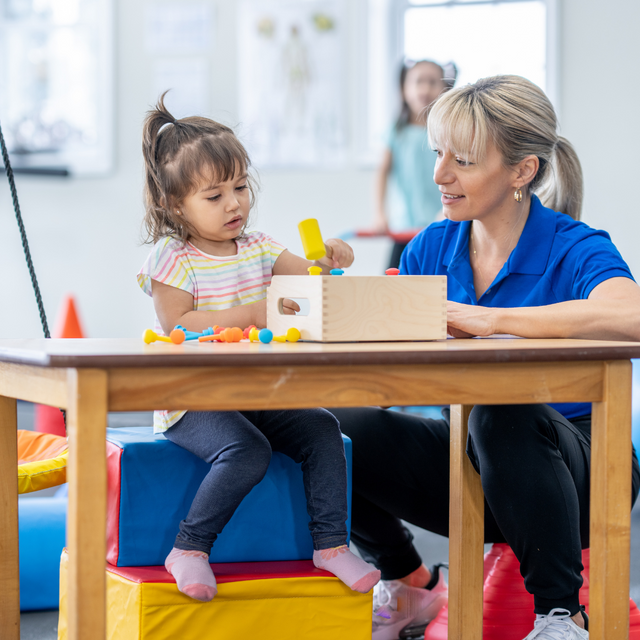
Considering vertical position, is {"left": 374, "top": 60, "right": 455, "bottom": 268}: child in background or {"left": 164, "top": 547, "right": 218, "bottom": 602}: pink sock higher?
{"left": 374, "top": 60, "right": 455, "bottom": 268}: child in background

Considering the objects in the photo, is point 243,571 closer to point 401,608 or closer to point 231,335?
point 231,335

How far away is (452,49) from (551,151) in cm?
276

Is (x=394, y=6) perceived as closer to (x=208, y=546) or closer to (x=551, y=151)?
(x=551, y=151)

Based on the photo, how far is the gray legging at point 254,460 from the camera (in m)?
1.13

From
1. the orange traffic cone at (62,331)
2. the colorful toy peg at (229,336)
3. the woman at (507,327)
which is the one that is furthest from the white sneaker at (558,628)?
the orange traffic cone at (62,331)

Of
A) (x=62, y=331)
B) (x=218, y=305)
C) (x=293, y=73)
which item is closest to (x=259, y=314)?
(x=218, y=305)

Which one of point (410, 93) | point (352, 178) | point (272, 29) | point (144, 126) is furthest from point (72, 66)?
point (144, 126)

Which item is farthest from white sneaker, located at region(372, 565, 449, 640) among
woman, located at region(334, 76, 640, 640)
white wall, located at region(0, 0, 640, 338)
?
white wall, located at region(0, 0, 640, 338)

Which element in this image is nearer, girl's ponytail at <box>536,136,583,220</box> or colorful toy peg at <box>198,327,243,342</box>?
colorful toy peg at <box>198,327,243,342</box>

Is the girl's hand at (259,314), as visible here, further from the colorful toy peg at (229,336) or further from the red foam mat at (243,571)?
the red foam mat at (243,571)

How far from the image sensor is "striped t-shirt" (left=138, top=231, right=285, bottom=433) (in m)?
1.32

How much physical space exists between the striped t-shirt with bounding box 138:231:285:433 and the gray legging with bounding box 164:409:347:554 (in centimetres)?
14

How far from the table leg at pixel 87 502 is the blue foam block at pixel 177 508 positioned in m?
0.31

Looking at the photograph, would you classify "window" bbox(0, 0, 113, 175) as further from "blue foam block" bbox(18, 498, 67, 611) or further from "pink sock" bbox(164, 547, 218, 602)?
"pink sock" bbox(164, 547, 218, 602)
